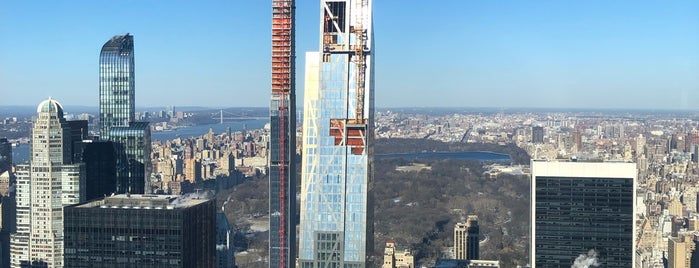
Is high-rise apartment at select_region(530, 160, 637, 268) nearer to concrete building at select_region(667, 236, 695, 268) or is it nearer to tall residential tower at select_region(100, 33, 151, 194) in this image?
concrete building at select_region(667, 236, 695, 268)

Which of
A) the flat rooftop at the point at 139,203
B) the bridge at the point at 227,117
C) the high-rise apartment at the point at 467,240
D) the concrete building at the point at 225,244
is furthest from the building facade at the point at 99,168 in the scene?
the high-rise apartment at the point at 467,240

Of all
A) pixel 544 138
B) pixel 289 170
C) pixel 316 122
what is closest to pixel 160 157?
pixel 289 170

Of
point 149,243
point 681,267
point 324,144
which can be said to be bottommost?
point 681,267

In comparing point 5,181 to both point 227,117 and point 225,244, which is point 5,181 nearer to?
point 225,244

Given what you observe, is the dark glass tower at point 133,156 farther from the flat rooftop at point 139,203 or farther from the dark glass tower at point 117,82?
the flat rooftop at point 139,203

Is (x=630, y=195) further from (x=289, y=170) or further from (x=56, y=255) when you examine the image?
(x=56, y=255)

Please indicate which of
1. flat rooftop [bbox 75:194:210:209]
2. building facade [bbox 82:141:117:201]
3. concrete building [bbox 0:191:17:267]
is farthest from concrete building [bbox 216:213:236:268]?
flat rooftop [bbox 75:194:210:209]

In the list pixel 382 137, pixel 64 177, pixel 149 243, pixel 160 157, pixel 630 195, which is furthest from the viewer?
pixel 160 157
